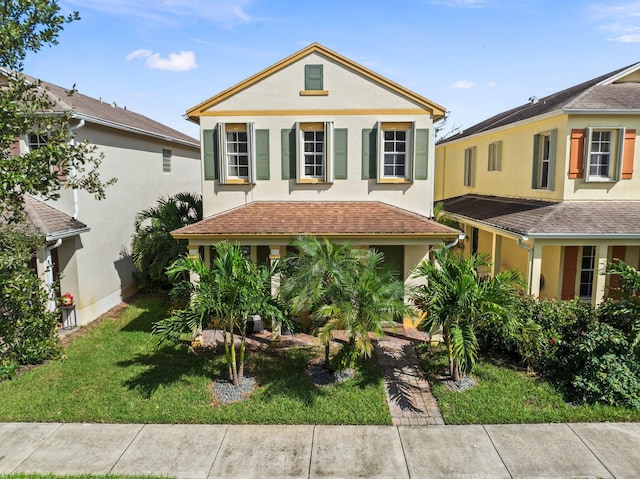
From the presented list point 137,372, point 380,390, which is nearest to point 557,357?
point 380,390

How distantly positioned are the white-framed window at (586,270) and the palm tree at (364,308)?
853 cm

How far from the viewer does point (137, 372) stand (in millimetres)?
9930

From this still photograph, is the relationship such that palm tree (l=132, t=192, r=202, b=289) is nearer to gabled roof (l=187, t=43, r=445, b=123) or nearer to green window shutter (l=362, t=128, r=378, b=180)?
gabled roof (l=187, t=43, r=445, b=123)

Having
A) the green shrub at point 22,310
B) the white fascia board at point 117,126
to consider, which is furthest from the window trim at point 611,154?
the green shrub at point 22,310

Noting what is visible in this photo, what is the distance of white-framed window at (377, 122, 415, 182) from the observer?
1321 cm

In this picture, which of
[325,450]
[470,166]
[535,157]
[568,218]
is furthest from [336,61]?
[470,166]

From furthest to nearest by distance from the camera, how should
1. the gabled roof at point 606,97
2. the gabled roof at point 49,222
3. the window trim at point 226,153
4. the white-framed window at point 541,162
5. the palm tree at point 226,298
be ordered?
the white-framed window at point 541,162, the window trim at point 226,153, the gabled roof at point 606,97, the gabled roof at point 49,222, the palm tree at point 226,298

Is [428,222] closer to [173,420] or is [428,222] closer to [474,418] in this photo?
[474,418]

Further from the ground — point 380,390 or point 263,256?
point 263,256

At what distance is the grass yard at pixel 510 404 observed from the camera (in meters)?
8.15

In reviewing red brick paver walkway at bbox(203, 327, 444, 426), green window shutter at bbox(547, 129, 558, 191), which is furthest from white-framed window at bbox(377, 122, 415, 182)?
red brick paver walkway at bbox(203, 327, 444, 426)

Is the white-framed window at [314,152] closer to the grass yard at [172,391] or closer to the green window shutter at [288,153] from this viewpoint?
the green window shutter at [288,153]

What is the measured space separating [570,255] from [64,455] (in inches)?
557

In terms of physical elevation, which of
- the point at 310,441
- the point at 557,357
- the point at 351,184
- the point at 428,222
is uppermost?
the point at 351,184
